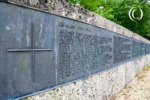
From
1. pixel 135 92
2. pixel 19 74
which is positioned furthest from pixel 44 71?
pixel 135 92

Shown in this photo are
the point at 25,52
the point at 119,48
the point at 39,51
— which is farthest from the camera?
the point at 119,48

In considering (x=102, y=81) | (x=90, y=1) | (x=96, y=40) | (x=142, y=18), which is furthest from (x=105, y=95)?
(x=142, y=18)

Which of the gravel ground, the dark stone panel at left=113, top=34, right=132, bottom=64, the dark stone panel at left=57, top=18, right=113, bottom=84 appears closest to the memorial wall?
the dark stone panel at left=57, top=18, right=113, bottom=84

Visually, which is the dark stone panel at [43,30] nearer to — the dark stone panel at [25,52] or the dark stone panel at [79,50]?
the dark stone panel at [25,52]

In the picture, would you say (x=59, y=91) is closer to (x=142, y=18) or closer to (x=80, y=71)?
(x=80, y=71)

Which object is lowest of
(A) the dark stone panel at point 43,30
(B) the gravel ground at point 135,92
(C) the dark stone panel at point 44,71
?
(B) the gravel ground at point 135,92

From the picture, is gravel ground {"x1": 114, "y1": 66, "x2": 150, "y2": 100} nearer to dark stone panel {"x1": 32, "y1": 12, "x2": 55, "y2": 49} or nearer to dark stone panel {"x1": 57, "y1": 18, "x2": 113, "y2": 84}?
dark stone panel {"x1": 57, "y1": 18, "x2": 113, "y2": 84}

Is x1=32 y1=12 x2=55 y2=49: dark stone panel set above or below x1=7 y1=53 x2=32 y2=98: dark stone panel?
above

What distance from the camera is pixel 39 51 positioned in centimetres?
355

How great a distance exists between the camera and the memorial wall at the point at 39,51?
2963mm

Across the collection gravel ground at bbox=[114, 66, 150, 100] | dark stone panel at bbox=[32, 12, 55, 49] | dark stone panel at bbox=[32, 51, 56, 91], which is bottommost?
gravel ground at bbox=[114, 66, 150, 100]

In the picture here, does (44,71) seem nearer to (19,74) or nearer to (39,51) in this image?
(39,51)

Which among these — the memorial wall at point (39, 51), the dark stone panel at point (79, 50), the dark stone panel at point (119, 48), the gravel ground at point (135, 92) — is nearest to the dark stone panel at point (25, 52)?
the memorial wall at point (39, 51)

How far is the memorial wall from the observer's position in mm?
2963
